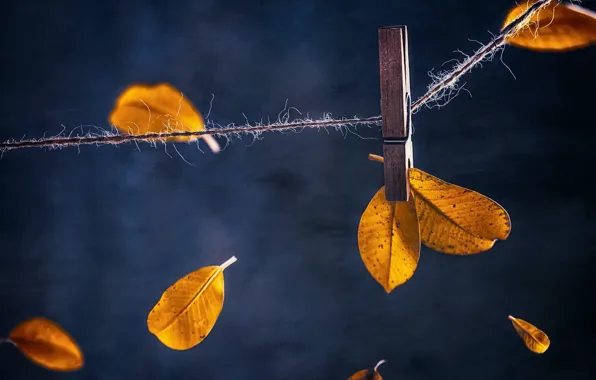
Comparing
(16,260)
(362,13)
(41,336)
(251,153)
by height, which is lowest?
(41,336)

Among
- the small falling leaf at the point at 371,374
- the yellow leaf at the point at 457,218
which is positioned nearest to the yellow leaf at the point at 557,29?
the yellow leaf at the point at 457,218

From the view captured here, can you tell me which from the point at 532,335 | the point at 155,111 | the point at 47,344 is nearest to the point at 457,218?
the point at 532,335

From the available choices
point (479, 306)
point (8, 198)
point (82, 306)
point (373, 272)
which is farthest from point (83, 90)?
point (479, 306)

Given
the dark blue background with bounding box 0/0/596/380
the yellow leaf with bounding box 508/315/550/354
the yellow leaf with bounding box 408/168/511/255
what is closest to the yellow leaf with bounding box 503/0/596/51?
the dark blue background with bounding box 0/0/596/380

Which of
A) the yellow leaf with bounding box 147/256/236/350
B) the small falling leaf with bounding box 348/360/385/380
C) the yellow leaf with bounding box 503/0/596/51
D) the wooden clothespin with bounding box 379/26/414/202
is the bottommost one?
the small falling leaf with bounding box 348/360/385/380

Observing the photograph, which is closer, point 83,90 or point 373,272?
point 373,272

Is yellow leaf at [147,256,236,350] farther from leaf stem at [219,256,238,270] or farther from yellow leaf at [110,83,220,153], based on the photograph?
yellow leaf at [110,83,220,153]

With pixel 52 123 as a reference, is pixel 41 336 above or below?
below

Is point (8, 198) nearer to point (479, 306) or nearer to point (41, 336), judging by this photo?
point (41, 336)
